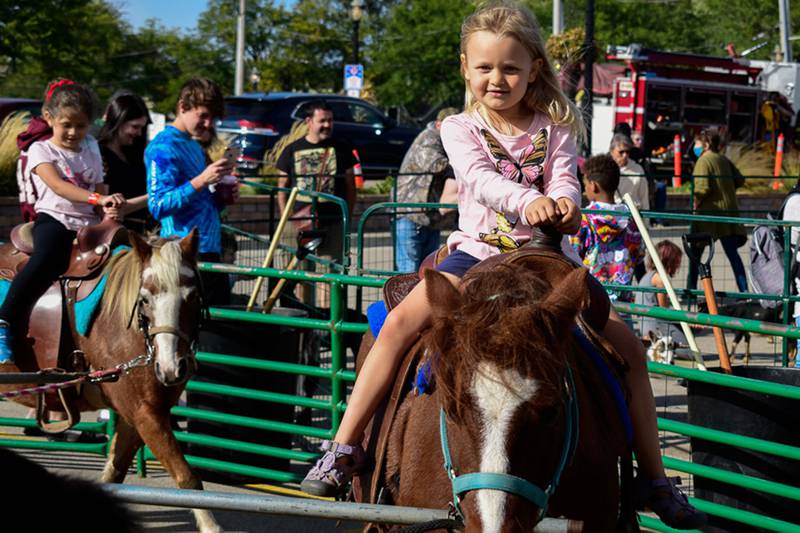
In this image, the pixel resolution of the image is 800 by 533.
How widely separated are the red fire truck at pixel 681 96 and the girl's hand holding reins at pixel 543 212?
2441 cm

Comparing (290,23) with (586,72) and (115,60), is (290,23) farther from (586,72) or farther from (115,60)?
(586,72)

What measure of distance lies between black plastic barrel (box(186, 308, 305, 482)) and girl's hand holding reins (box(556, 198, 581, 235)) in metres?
A: 3.61

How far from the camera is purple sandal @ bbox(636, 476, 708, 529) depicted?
359 cm

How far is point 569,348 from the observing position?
3.22 meters

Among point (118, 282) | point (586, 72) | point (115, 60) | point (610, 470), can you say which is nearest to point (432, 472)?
point (610, 470)

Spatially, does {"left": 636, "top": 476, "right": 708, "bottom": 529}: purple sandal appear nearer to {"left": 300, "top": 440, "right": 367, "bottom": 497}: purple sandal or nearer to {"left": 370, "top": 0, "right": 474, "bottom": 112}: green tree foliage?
{"left": 300, "top": 440, "right": 367, "bottom": 497}: purple sandal

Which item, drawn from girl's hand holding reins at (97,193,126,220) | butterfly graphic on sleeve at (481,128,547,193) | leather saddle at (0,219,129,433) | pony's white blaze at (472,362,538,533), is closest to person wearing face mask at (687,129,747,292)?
girl's hand holding reins at (97,193,126,220)

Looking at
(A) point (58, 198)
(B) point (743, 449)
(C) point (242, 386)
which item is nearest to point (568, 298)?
(B) point (743, 449)

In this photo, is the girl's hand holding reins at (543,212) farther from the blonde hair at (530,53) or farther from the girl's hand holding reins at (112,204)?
the girl's hand holding reins at (112,204)

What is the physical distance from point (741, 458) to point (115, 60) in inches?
2259

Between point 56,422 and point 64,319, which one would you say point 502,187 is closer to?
point 64,319

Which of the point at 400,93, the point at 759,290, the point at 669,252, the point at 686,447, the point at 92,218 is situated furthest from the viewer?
the point at 400,93

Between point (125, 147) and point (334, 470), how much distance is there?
205 inches

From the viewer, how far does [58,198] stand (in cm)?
649
